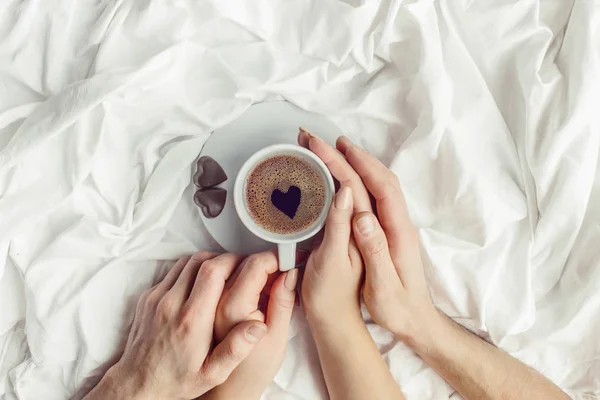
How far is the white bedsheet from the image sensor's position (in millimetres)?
762

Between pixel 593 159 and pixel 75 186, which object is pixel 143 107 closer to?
pixel 75 186

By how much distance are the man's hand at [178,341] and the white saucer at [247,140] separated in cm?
4

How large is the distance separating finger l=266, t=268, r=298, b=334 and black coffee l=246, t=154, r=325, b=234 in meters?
0.08

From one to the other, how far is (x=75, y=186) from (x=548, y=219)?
713 mm

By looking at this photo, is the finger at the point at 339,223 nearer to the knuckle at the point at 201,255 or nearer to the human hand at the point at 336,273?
the human hand at the point at 336,273

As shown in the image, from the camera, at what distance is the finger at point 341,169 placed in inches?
30.2

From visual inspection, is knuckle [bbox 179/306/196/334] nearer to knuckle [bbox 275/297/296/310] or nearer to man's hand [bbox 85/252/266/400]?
man's hand [bbox 85/252/266/400]

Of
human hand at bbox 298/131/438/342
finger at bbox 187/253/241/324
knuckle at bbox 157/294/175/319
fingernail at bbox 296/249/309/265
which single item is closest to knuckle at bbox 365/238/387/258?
human hand at bbox 298/131/438/342

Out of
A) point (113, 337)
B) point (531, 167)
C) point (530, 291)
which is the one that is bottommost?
point (113, 337)

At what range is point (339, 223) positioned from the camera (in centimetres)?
74

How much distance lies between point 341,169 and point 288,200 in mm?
95

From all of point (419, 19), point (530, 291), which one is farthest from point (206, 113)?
point (530, 291)

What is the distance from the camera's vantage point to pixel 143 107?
31.1 inches

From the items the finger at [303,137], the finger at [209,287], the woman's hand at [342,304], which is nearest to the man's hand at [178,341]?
the finger at [209,287]
